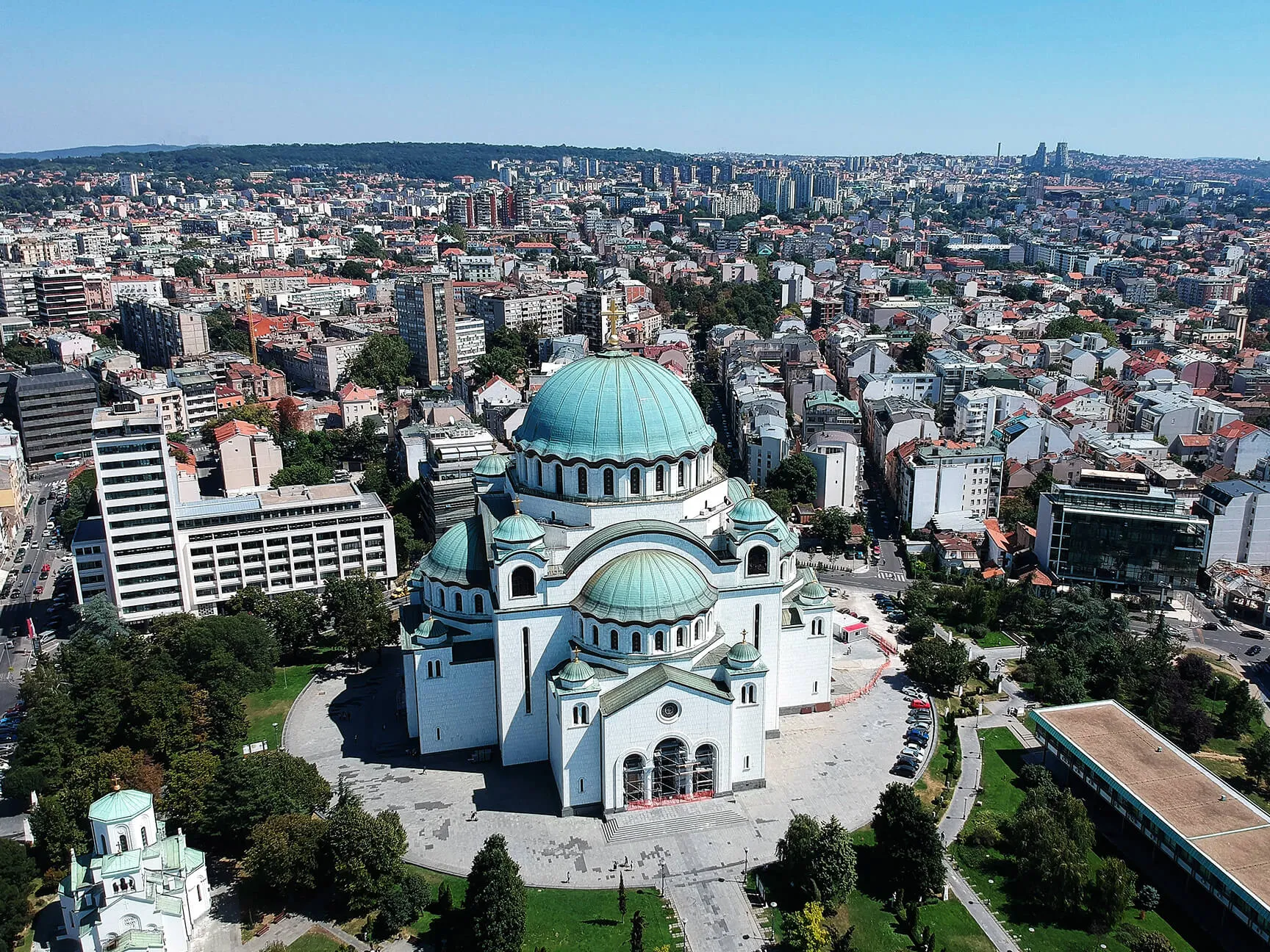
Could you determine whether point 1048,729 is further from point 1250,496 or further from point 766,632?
point 1250,496

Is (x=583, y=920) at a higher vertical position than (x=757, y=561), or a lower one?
lower

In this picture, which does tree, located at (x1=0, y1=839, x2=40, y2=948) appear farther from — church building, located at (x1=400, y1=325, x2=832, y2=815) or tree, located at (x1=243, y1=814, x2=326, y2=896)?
church building, located at (x1=400, y1=325, x2=832, y2=815)

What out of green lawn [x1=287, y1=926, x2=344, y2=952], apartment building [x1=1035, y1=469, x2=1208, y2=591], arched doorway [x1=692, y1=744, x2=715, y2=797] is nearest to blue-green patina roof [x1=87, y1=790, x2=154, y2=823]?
green lawn [x1=287, y1=926, x2=344, y2=952]

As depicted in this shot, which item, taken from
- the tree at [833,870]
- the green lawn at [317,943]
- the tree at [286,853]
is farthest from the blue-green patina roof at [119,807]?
the tree at [833,870]

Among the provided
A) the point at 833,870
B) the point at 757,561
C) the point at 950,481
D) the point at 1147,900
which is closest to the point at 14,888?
the point at 833,870

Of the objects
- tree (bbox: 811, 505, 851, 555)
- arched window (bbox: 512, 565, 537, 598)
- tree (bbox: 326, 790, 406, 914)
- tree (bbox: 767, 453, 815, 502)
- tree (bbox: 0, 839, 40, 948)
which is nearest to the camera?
tree (bbox: 0, 839, 40, 948)

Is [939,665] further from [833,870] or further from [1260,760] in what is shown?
[833,870]
